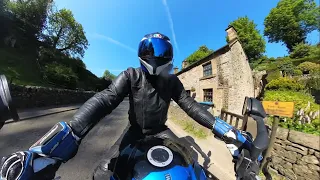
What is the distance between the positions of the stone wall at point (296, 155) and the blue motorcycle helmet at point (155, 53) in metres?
4.29

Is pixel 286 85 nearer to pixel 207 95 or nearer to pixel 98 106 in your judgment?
pixel 207 95

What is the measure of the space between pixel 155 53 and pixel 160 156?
77cm

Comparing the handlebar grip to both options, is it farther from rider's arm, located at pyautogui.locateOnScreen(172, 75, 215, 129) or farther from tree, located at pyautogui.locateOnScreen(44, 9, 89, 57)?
tree, located at pyautogui.locateOnScreen(44, 9, 89, 57)

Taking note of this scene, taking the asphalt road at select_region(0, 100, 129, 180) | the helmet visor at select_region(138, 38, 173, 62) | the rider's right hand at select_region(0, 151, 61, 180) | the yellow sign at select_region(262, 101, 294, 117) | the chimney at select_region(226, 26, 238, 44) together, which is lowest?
the asphalt road at select_region(0, 100, 129, 180)

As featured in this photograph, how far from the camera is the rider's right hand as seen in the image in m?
0.75

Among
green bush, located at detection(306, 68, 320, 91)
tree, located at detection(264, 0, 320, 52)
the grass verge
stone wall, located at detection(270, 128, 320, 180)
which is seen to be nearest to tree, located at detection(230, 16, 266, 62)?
tree, located at detection(264, 0, 320, 52)

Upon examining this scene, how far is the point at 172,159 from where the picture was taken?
101 cm

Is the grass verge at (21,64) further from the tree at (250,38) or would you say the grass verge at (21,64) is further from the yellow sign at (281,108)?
the tree at (250,38)

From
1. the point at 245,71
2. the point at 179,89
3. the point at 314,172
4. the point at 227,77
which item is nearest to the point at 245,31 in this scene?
the point at 245,71

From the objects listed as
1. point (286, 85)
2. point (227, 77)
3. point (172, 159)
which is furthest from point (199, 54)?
point (172, 159)

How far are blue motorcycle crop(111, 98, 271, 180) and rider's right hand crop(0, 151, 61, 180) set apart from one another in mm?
414

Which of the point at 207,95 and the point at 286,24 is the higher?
the point at 286,24

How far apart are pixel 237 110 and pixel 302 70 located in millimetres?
6652

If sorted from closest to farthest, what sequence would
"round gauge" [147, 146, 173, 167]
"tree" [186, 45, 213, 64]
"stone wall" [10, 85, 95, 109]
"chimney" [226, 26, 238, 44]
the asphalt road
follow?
"round gauge" [147, 146, 173, 167] < the asphalt road < "stone wall" [10, 85, 95, 109] < "chimney" [226, 26, 238, 44] < "tree" [186, 45, 213, 64]
